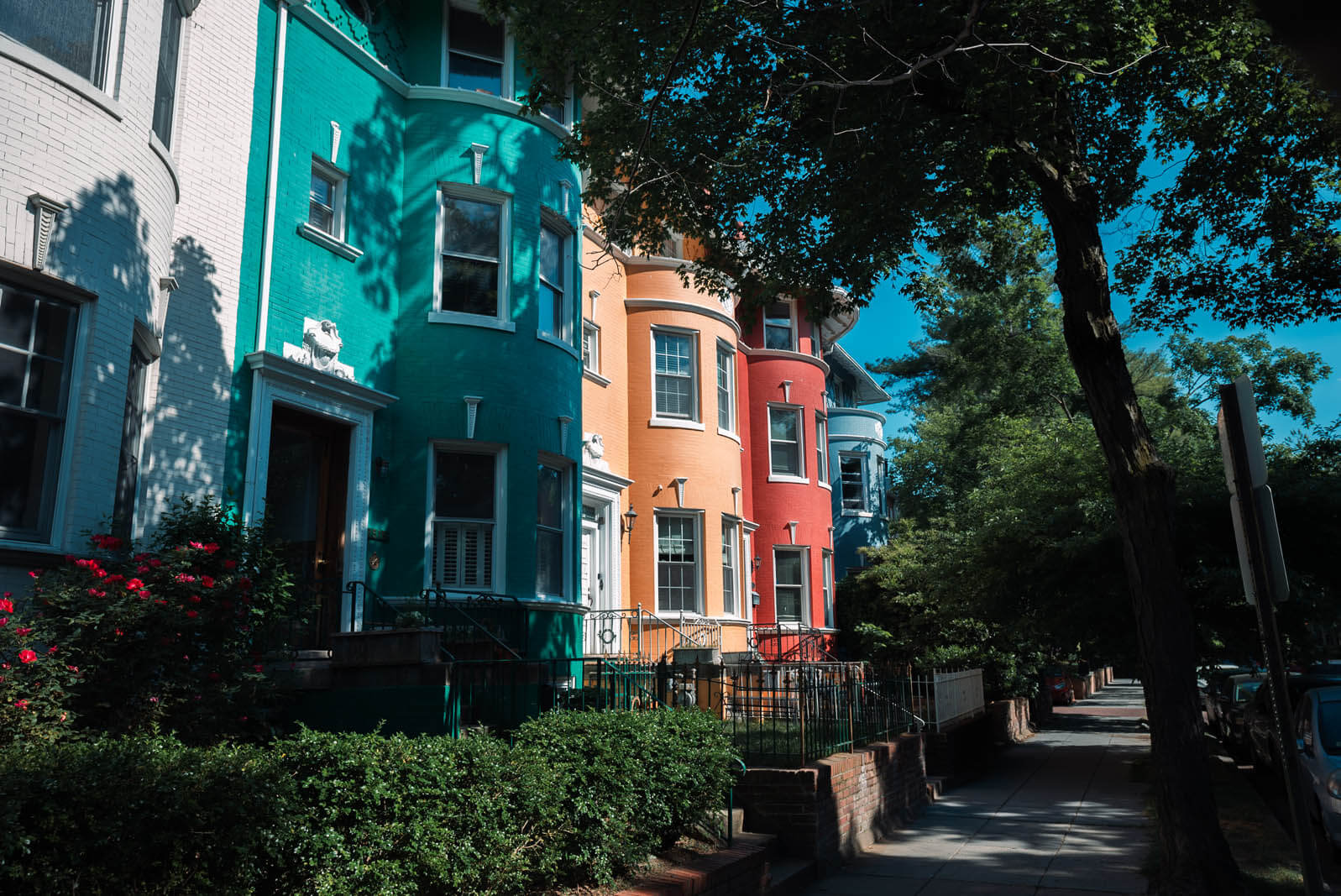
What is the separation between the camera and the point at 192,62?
10.6m

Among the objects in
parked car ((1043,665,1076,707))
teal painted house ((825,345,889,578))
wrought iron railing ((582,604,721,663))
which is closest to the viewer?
wrought iron railing ((582,604,721,663))

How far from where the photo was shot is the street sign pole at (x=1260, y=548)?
4656mm

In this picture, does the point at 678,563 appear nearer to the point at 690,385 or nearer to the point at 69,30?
the point at 690,385

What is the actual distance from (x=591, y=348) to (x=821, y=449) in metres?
10.3

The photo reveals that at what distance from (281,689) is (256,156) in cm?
621

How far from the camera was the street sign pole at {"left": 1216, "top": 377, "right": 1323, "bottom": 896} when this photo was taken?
466 centimetres

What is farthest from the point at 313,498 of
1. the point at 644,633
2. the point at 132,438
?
the point at 644,633

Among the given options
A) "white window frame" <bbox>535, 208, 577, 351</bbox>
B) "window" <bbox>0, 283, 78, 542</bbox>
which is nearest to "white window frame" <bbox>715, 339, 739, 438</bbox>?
"white window frame" <bbox>535, 208, 577, 351</bbox>

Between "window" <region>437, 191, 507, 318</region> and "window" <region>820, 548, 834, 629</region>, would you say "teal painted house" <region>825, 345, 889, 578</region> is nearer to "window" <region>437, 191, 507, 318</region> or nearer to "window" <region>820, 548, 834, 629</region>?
"window" <region>820, 548, 834, 629</region>

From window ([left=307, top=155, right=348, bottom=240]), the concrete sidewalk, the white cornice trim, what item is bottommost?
the concrete sidewalk

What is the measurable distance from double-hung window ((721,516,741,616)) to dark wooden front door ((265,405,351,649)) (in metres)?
10.8

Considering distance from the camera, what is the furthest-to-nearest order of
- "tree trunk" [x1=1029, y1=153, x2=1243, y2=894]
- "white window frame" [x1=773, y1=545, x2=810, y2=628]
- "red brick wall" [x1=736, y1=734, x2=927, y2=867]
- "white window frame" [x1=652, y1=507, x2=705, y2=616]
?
"white window frame" [x1=773, y1=545, x2=810, y2=628] → "white window frame" [x1=652, y1=507, x2=705, y2=616] → "red brick wall" [x1=736, y1=734, x2=927, y2=867] → "tree trunk" [x1=1029, y1=153, x2=1243, y2=894]

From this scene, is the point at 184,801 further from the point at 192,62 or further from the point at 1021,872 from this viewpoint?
the point at 192,62

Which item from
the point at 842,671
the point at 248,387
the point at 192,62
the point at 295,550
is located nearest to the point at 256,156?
the point at 192,62
